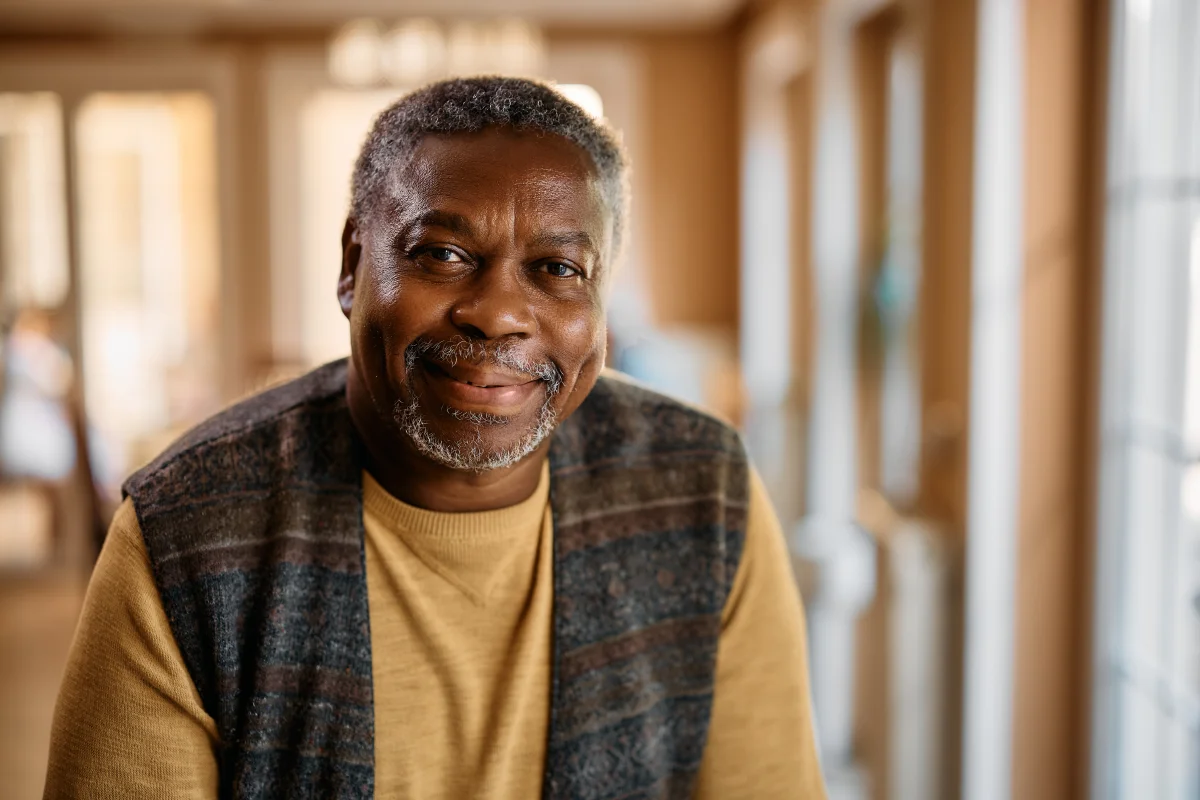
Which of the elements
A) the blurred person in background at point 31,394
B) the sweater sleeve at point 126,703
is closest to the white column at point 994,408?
the sweater sleeve at point 126,703

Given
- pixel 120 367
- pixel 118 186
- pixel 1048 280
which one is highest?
pixel 118 186

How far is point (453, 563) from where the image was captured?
1.02m

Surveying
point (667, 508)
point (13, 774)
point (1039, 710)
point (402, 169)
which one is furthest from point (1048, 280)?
point (13, 774)

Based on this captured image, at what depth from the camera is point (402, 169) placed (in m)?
0.96

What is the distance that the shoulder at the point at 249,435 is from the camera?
3.16ft

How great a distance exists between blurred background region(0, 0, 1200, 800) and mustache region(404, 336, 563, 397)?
3.90ft

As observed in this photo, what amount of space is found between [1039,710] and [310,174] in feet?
14.8

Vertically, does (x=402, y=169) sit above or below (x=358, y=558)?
above

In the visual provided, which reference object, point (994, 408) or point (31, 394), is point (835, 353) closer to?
point (994, 408)

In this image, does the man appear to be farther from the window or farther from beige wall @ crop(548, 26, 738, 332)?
beige wall @ crop(548, 26, 738, 332)

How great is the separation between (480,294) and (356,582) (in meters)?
0.28

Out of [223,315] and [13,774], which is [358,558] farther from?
[223,315]

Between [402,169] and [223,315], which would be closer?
[402,169]

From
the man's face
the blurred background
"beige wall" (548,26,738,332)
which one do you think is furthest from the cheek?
"beige wall" (548,26,738,332)
